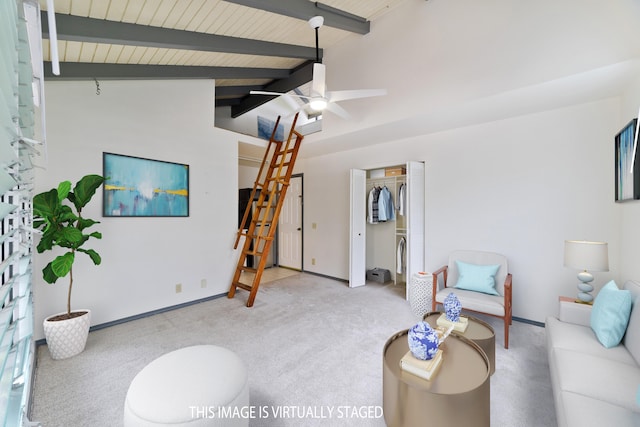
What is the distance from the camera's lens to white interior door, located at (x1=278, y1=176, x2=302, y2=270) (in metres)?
5.92

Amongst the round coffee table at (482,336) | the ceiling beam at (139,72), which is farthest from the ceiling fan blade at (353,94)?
the round coffee table at (482,336)

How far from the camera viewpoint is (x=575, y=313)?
2.26m

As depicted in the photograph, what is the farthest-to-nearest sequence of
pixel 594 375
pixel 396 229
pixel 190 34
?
pixel 396 229 → pixel 190 34 → pixel 594 375

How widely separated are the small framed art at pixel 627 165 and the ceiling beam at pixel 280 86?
3.75m

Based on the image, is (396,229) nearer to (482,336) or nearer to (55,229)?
(482,336)

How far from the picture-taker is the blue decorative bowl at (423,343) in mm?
1590

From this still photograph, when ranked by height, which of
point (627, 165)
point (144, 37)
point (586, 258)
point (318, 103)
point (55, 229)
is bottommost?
point (586, 258)

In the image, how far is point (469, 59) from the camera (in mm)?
2914

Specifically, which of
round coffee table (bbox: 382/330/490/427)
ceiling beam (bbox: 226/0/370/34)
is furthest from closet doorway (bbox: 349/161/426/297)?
round coffee table (bbox: 382/330/490/427)

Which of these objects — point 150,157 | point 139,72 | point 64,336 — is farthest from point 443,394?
point 139,72

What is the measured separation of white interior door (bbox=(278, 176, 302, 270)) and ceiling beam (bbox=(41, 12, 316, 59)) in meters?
2.98

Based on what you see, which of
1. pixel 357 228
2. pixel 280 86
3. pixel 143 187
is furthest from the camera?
pixel 280 86

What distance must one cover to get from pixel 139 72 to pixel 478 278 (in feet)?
15.0

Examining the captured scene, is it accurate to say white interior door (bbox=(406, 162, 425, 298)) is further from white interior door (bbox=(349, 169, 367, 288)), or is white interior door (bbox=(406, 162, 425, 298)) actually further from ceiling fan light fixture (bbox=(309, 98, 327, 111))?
ceiling fan light fixture (bbox=(309, 98, 327, 111))
